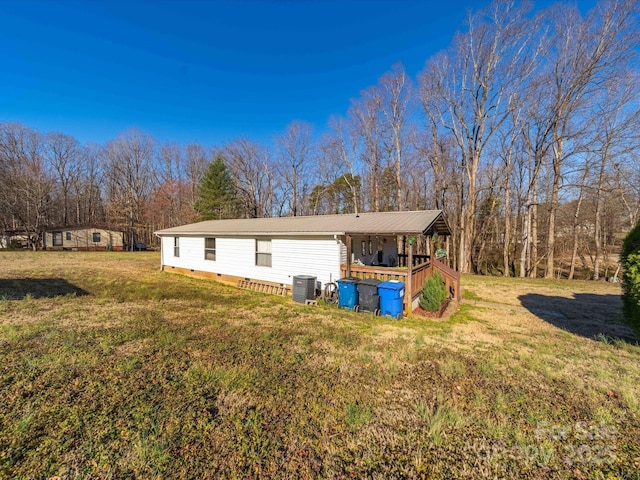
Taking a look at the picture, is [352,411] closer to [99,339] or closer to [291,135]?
[99,339]


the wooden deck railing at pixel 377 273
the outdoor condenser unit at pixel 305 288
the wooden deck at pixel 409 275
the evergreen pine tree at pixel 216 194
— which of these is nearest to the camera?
the wooden deck at pixel 409 275

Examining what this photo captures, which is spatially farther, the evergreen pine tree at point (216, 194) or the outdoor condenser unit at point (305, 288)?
the evergreen pine tree at point (216, 194)

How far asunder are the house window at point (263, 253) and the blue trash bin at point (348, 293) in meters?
3.99

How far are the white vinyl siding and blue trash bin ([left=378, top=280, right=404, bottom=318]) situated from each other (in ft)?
6.46

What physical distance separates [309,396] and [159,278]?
40.3ft

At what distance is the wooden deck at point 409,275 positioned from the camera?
7781mm

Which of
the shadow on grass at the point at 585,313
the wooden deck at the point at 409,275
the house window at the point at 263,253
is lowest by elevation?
the shadow on grass at the point at 585,313

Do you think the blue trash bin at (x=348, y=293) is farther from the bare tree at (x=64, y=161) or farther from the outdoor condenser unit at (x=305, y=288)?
the bare tree at (x=64, y=161)

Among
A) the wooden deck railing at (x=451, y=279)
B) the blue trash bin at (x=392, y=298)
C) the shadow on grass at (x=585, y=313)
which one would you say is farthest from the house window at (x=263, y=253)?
the shadow on grass at (x=585, y=313)

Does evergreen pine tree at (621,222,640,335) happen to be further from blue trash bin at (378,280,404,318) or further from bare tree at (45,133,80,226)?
bare tree at (45,133,80,226)

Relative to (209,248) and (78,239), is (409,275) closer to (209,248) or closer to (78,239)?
(209,248)

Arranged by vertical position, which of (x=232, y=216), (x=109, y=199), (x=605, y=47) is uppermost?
(x=605, y=47)

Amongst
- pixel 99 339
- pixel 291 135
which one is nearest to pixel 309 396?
pixel 99 339

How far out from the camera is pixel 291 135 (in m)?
28.0
